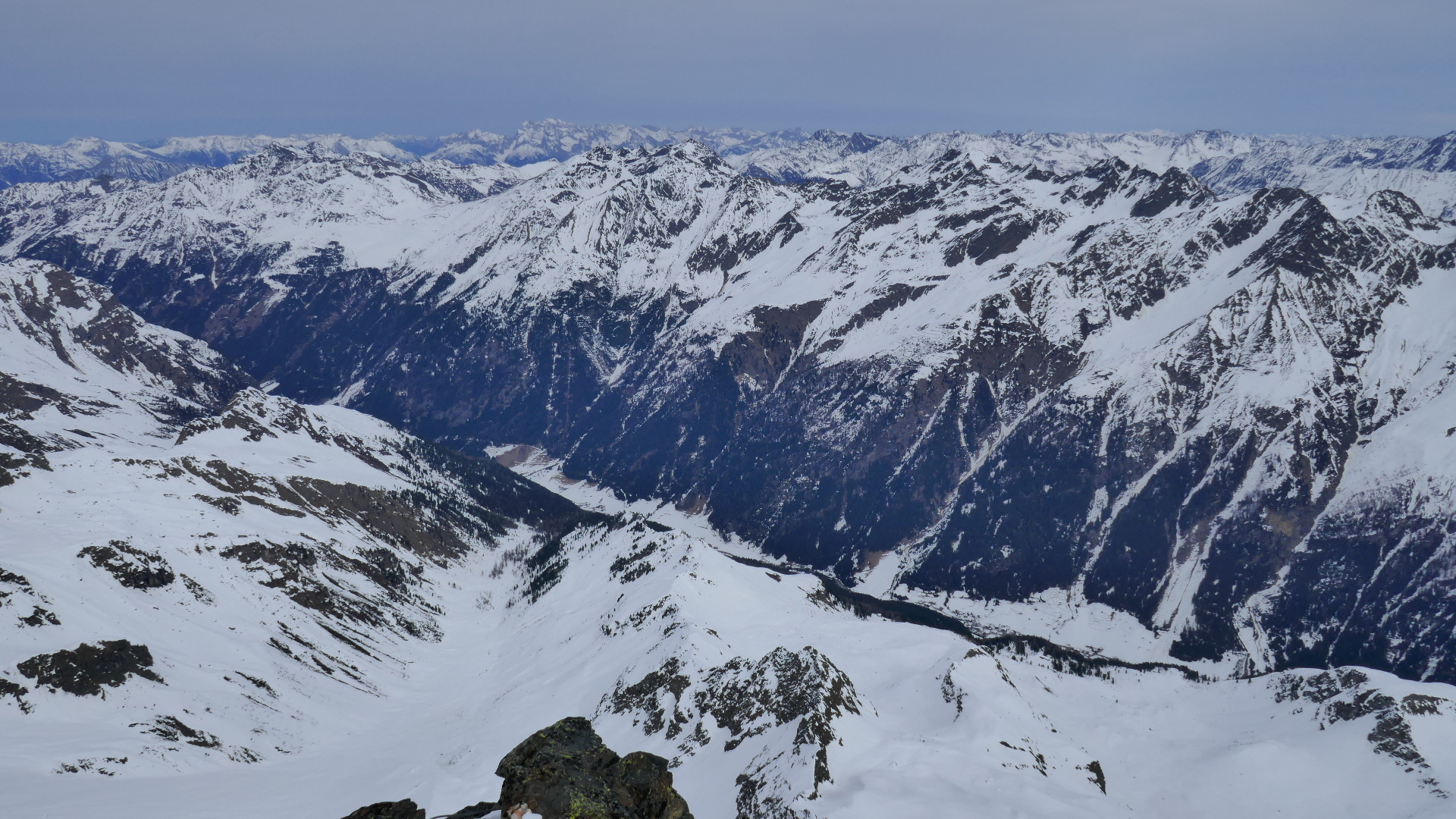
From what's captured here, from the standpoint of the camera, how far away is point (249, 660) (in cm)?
14475

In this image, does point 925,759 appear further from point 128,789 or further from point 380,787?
point 128,789

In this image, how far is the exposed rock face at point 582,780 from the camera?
40.2 m

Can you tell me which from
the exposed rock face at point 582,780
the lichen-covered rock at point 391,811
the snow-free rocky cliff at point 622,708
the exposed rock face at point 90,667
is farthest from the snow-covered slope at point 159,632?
the exposed rock face at point 582,780

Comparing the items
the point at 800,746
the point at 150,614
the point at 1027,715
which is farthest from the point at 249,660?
the point at 1027,715

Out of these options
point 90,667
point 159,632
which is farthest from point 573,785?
point 159,632

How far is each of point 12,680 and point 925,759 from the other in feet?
424

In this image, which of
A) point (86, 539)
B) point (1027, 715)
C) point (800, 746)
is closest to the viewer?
point (800, 746)

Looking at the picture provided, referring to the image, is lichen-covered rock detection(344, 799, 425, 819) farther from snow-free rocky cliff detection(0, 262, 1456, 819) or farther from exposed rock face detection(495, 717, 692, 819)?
snow-free rocky cliff detection(0, 262, 1456, 819)

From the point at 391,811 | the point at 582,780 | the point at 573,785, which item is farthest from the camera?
the point at 582,780

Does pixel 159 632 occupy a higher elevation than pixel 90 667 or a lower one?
lower

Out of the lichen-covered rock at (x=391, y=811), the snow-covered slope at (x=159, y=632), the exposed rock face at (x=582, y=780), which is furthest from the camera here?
the snow-covered slope at (x=159, y=632)

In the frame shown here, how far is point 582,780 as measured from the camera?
42.4 metres

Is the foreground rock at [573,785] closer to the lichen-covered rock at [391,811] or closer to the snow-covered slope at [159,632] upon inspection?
the lichen-covered rock at [391,811]

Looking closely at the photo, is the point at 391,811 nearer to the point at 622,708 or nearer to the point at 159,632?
the point at 622,708
